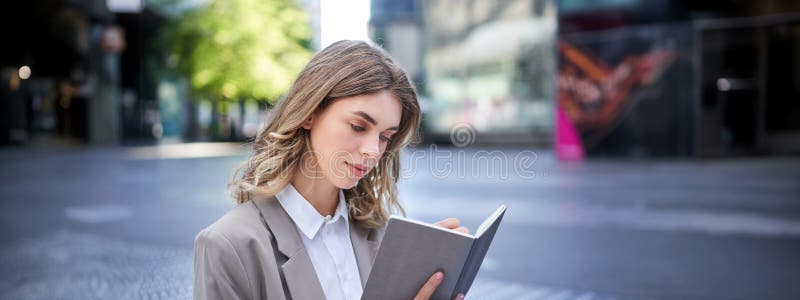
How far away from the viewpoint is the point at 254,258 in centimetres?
143

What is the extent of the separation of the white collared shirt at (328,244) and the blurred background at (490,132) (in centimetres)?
38

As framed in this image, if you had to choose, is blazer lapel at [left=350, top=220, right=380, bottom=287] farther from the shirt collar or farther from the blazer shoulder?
the blazer shoulder

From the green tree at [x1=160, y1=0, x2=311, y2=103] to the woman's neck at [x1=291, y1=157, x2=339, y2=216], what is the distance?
21.2m

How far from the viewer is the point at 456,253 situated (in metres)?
1.29

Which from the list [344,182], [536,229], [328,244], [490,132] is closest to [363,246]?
[328,244]

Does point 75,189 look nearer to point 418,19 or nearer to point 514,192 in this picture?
point 514,192

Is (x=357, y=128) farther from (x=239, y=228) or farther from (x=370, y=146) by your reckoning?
(x=239, y=228)

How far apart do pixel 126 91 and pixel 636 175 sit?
24.0 meters

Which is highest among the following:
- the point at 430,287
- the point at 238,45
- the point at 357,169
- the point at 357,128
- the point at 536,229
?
the point at 238,45

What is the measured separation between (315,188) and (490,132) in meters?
18.3

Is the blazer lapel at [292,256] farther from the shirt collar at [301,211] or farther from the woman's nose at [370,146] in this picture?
the woman's nose at [370,146]

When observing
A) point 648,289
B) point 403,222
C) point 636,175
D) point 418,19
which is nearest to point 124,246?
point 648,289

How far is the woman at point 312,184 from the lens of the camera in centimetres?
141

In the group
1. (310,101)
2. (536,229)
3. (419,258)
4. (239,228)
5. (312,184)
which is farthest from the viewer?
(536,229)
